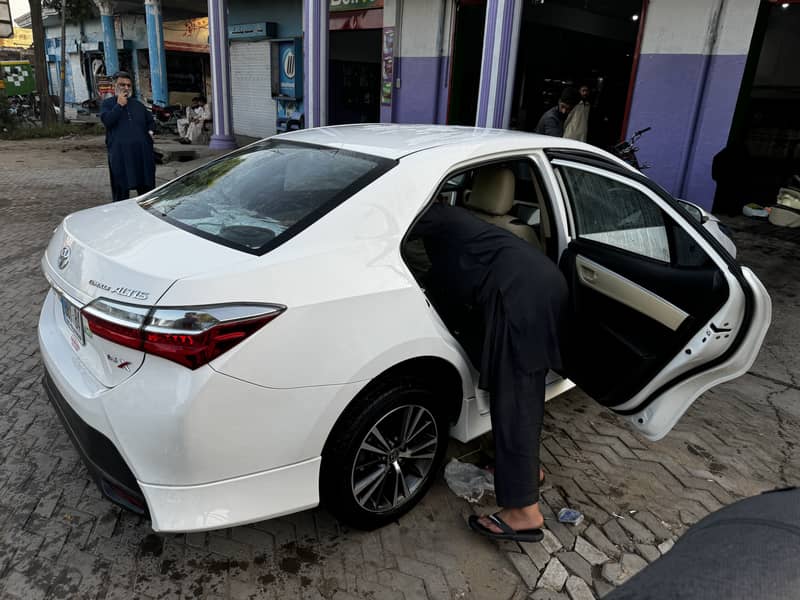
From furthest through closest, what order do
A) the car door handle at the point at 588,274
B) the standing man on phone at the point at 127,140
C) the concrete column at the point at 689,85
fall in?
the concrete column at the point at 689,85 < the standing man on phone at the point at 127,140 < the car door handle at the point at 588,274

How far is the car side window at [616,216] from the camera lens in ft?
10.5

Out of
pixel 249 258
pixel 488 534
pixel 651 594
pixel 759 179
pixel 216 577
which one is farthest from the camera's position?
pixel 759 179

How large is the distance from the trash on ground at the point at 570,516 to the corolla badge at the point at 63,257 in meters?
2.39

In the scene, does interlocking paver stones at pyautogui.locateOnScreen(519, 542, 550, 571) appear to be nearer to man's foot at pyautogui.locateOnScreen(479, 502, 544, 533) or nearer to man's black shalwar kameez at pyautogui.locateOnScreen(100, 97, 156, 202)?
man's foot at pyautogui.locateOnScreen(479, 502, 544, 533)

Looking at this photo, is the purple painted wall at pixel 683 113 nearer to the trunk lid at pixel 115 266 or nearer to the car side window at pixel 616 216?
the car side window at pixel 616 216

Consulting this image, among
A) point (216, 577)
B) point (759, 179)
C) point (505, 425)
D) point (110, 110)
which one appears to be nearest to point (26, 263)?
point (110, 110)

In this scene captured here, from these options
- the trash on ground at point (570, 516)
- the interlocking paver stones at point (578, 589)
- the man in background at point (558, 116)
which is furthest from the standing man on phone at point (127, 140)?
the interlocking paver stones at point (578, 589)

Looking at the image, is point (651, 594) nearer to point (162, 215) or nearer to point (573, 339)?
point (573, 339)

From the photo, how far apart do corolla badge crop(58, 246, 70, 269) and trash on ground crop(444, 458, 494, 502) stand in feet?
6.42

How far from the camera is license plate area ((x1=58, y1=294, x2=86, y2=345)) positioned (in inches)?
87.8

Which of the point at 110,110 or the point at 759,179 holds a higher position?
the point at 110,110

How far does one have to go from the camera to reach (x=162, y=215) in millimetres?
2607

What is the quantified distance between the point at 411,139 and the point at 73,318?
65.2 inches

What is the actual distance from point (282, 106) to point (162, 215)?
1686cm
